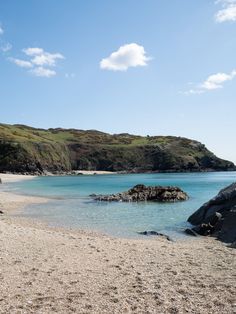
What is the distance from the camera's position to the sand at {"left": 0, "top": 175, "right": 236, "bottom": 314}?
10750mm

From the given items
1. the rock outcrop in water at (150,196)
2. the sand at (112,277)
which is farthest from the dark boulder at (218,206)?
the rock outcrop in water at (150,196)

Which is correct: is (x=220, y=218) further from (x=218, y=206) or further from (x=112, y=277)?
(x=112, y=277)

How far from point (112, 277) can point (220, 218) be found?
53.5ft

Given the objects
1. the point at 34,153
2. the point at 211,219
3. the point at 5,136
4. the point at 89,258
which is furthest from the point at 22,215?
the point at 5,136

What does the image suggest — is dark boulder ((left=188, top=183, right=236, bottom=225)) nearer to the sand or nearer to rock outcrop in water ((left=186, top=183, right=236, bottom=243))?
rock outcrop in water ((left=186, top=183, right=236, bottom=243))

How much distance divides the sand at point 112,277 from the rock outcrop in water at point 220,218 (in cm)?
318

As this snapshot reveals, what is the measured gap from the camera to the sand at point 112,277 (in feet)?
35.3

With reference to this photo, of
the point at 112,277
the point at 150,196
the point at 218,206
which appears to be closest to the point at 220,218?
the point at 218,206

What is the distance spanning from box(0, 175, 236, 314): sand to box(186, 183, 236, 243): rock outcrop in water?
10.4 feet

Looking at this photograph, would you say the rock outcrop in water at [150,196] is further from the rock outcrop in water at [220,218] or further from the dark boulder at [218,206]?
the rock outcrop in water at [220,218]

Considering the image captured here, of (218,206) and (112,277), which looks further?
(218,206)

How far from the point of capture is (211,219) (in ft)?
94.0

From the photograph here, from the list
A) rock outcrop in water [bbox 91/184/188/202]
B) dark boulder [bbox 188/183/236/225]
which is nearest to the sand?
dark boulder [bbox 188/183/236/225]

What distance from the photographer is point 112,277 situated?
13695 millimetres
